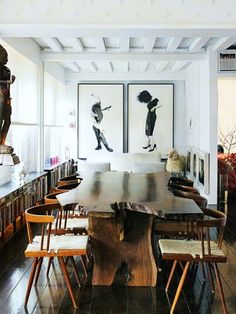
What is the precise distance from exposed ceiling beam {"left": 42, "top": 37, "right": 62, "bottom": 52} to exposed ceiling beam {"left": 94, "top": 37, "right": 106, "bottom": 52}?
0.76m

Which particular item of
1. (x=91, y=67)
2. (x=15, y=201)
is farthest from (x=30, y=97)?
(x=15, y=201)

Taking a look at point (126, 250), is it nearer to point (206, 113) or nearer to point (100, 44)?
point (100, 44)

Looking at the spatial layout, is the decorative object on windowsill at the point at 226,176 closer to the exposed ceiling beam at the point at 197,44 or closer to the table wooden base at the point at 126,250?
the exposed ceiling beam at the point at 197,44

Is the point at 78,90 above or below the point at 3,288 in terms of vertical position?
above

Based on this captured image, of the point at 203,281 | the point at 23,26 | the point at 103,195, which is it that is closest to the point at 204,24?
the point at 23,26

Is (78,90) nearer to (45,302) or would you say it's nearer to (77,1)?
(77,1)

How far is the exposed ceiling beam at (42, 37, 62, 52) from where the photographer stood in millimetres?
7121

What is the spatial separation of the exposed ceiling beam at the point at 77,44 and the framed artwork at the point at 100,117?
3.15m

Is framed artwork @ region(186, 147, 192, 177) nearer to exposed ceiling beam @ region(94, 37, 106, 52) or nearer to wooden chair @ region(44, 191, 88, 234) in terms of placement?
exposed ceiling beam @ region(94, 37, 106, 52)

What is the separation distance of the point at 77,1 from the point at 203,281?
3.75 m

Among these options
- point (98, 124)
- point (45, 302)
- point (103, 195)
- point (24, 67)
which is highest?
point (24, 67)

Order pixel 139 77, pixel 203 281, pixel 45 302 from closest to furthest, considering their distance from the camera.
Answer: pixel 45 302 < pixel 203 281 < pixel 139 77

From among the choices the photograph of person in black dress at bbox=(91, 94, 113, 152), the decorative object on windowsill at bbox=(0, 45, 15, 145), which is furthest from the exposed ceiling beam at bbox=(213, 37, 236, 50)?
the decorative object on windowsill at bbox=(0, 45, 15, 145)

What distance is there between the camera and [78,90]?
11.1 meters
